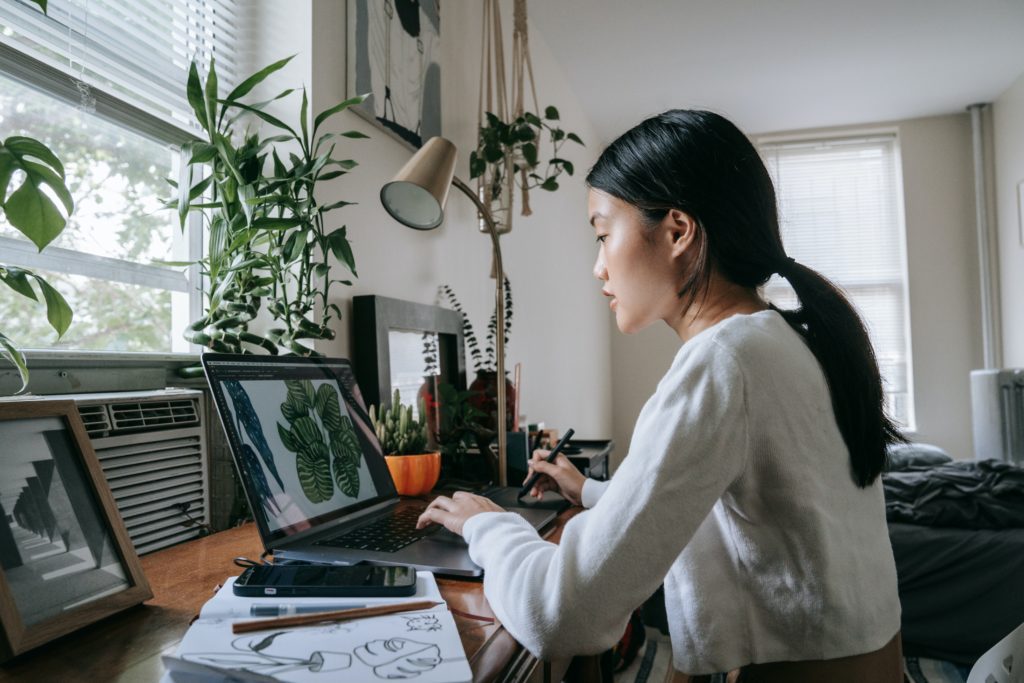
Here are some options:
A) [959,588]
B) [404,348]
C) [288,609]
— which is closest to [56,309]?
[288,609]

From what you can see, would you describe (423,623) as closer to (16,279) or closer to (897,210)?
(16,279)

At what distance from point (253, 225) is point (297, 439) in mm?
346

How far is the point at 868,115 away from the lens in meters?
4.77

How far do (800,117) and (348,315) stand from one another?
4.25 m

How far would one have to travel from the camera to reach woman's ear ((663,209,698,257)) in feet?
2.78

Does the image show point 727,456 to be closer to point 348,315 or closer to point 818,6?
point 348,315

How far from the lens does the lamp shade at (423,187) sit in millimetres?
1212

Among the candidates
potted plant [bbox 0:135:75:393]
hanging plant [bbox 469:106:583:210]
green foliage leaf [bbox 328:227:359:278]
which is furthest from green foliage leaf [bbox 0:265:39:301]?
hanging plant [bbox 469:106:583:210]

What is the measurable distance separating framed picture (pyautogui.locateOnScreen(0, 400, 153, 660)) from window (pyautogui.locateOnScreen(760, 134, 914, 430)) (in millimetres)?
4764

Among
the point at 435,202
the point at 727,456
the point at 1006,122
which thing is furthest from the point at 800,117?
the point at 727,456

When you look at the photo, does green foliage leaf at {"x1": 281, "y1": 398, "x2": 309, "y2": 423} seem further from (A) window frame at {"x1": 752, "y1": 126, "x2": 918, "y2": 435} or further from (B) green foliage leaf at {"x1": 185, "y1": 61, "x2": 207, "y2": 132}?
(A) window frame at {"x1": 752, "y1": 126, "x2": 918, "y2": 435}

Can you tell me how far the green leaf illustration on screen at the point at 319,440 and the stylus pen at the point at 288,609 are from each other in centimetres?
30

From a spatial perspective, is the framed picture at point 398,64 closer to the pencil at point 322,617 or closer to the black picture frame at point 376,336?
the black picture frame at point 376,336

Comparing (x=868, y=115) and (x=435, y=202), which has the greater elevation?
(x=868, y=115)
